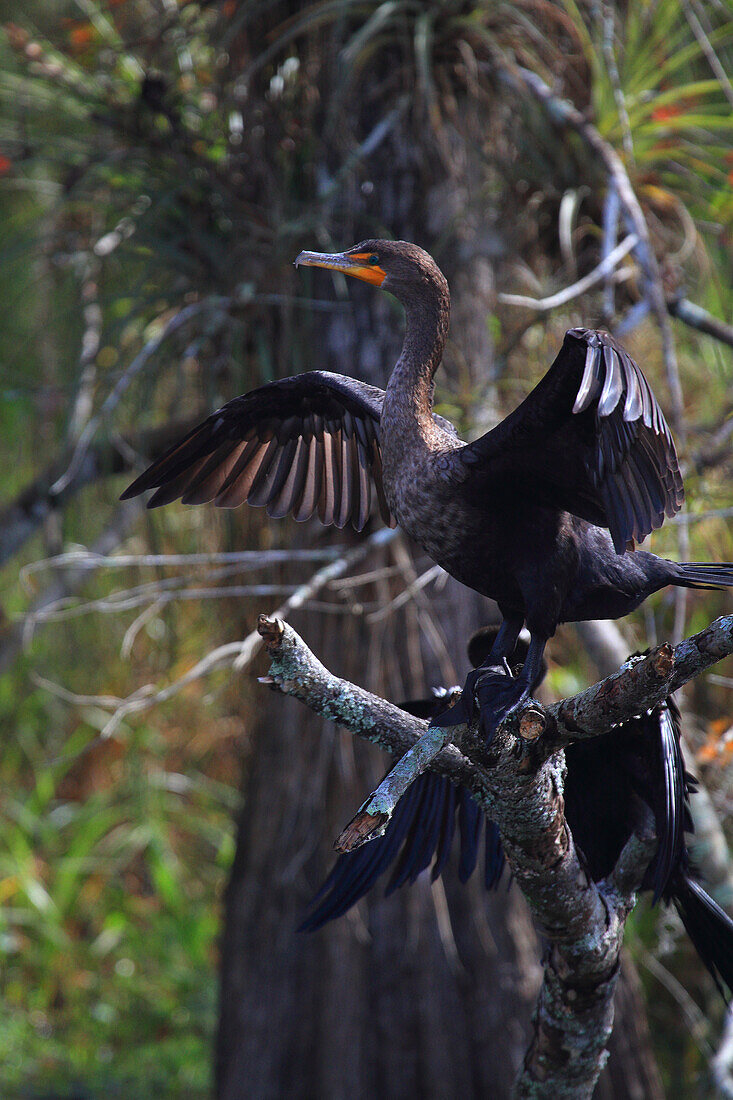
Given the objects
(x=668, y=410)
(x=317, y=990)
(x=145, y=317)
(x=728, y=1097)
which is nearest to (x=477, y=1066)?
(x=317, y=990)

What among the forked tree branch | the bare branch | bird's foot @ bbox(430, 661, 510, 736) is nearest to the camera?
the forked tree branch

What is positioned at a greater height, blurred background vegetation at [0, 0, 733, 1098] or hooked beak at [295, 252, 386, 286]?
blurred background vegetation at [0, 0, 733, 1098]

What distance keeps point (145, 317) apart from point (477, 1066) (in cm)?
244

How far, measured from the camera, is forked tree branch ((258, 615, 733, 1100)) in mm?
1382

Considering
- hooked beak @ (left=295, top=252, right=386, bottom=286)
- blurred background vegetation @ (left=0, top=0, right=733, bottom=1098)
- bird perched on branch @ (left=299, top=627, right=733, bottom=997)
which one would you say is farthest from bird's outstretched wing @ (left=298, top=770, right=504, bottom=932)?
hooked beak @ (left=295, top=252, right=386, bottom=286)

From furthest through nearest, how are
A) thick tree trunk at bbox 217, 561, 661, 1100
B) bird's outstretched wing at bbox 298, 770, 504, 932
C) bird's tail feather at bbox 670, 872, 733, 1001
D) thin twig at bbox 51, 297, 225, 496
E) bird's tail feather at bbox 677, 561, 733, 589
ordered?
thick tree trunk at bbox 217, 561, 661, 1100 < thin twig at bbox 51, 297, 225, 496 < bird's outstretched wing at bbox 298, 770, 504, 932 < bird's tail feather at bbox 670, 872, 733, 1001 < bird's tail feather at bbox 677, 561, 733, 589

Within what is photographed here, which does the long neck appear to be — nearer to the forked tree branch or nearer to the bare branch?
the forked tree branch

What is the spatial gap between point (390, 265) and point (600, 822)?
1.09 metres

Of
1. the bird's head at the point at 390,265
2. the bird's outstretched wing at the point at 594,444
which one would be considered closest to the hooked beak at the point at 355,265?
the bird's head at the point at 390,265

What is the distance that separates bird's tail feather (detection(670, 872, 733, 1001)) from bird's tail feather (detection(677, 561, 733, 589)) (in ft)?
1.75

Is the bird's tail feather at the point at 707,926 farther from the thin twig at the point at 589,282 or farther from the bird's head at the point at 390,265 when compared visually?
the thin twig at the point at 589,282

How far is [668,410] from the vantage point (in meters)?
3.08

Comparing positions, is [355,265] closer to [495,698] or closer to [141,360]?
[495,698]

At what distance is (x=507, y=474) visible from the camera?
66.9 inches
